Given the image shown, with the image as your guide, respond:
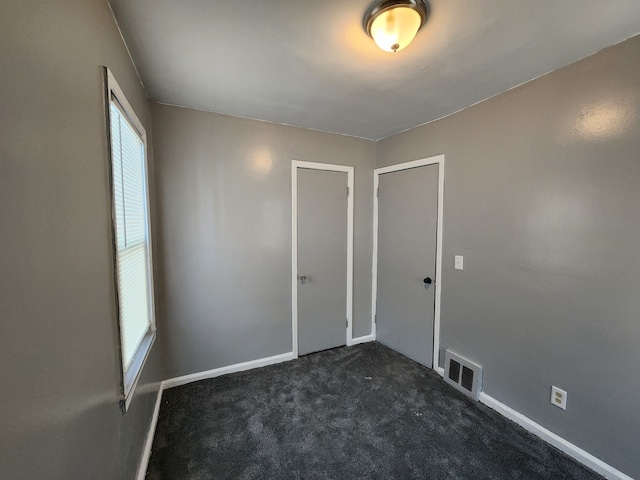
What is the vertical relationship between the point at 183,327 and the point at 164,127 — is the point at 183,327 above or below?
below

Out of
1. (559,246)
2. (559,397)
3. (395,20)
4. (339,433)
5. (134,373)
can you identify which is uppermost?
(395,20)

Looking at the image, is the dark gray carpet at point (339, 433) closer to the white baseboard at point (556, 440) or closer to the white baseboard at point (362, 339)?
the white baseboard at point (556, 440)

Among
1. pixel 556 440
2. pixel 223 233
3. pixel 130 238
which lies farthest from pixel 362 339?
pixel 130 238

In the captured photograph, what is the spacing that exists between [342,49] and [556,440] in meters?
2.79

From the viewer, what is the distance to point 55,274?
2.37ft

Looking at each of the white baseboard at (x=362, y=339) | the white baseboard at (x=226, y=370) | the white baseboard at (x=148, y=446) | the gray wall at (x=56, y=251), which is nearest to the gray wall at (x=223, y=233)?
the white baseboard at (x=226, y=370)

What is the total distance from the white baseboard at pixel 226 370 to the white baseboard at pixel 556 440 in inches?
72.7

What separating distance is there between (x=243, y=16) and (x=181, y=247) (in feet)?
5.83

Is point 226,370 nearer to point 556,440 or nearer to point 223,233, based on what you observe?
point 223,233

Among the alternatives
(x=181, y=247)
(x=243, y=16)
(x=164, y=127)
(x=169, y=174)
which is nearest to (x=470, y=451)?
(x=181, y=247)

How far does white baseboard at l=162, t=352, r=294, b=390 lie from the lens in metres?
2.37

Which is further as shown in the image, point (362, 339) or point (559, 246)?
point (362, 339)

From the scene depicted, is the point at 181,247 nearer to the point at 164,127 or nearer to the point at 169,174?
the point at 169,174

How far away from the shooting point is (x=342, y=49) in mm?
1481
